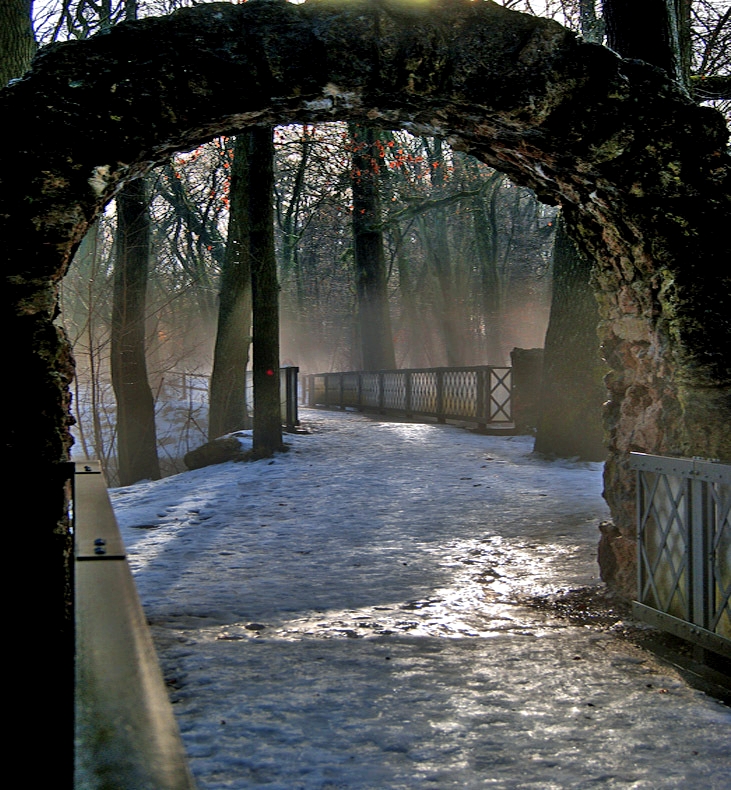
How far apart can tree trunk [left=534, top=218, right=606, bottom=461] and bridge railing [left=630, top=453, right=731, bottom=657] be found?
686 centimetres

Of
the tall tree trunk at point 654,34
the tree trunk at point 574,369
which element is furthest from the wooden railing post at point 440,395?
the tall tree trunk at point 654,34

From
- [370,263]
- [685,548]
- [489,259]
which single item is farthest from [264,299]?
[489,259]

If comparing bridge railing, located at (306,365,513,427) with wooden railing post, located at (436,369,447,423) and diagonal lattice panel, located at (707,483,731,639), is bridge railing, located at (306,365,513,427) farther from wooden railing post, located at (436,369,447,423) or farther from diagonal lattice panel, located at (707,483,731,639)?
diagonal lattice panel, located at (707,483,731,639)

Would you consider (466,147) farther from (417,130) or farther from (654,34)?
(654,34)

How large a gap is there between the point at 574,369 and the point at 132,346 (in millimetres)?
7475

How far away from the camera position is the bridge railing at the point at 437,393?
54.1 feet

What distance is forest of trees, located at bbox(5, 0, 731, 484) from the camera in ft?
37.7

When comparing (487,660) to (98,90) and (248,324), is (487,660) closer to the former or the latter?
(98,90)

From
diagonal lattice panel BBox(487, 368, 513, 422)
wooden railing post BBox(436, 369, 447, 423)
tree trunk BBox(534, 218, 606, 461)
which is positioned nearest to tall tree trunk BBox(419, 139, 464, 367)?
wooden railing post BBox(436, 369, 447, 423)

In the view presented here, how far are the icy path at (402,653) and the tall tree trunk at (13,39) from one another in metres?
4.53

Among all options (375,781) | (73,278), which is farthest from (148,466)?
(375,781)

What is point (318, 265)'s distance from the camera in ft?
124

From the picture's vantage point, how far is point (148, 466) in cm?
1416

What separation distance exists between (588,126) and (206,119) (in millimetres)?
2075
